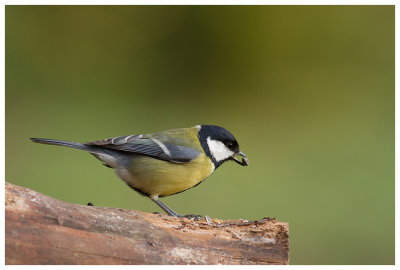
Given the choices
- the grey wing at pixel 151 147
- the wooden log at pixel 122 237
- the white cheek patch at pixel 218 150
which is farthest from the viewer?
the white cheek patch at pixel 218 150

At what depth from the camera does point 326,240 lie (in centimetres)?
302

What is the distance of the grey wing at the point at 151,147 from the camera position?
1869 mm

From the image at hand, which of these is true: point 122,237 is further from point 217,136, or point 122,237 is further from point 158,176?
point 217,136

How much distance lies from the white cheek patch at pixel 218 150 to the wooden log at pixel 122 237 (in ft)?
1.39

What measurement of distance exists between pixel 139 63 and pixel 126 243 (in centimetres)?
275

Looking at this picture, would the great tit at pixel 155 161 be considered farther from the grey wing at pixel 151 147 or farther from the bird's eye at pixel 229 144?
the bird's eye at pixel 229 144

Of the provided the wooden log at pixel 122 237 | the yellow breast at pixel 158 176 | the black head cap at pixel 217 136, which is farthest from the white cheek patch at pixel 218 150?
the wooden log at pixel 122 237

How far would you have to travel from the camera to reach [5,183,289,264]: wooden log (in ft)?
4.17

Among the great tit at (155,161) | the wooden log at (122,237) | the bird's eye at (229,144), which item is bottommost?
the wooden log at (122,237)

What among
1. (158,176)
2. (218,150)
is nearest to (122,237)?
(158,176)

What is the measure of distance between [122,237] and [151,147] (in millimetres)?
564

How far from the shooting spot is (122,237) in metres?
1.42

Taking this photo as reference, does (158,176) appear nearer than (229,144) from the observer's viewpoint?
Yes

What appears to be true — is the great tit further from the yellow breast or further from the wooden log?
the wooden log
